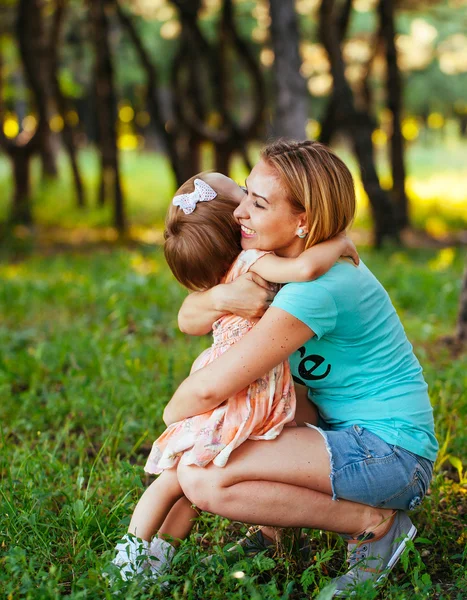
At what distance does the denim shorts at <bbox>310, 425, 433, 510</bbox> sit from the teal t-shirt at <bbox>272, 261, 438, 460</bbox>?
0.13 feet

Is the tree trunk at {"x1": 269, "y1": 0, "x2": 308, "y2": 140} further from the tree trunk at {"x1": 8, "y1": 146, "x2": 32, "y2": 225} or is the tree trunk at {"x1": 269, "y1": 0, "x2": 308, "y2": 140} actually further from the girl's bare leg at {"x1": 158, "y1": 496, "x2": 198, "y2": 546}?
the girl's bare leg at {"x1": 158, "y1": 496, "x2": 198, "y2": 546}

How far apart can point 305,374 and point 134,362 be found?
1873 mm

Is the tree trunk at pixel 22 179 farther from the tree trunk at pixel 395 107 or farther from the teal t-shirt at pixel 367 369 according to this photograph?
the teal t-shirt at pixel 367 369

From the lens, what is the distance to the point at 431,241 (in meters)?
9.54

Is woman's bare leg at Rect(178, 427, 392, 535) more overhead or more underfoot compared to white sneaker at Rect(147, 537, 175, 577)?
more overhead

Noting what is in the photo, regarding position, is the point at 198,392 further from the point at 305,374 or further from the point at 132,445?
the point at 132,445

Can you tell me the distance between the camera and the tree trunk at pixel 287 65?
678 cm

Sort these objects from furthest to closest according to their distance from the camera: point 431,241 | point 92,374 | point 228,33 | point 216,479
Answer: point 228,33
point 431,241
point 92,374
point 216,479

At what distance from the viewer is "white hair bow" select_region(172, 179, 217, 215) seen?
2.32m

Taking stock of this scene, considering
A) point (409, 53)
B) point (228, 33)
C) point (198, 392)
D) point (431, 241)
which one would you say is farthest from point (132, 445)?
point (409, 53)

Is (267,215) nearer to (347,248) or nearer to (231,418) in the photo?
(347,248)

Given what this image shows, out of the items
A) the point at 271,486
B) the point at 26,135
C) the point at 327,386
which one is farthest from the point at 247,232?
the point at 26,135

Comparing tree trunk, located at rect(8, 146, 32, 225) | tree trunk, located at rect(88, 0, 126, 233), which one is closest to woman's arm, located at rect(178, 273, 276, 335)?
tree trunk, located at rect(8, 146, 32, 225)

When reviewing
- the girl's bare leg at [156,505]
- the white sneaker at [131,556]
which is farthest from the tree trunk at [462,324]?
the white sneaker at [131,556]
